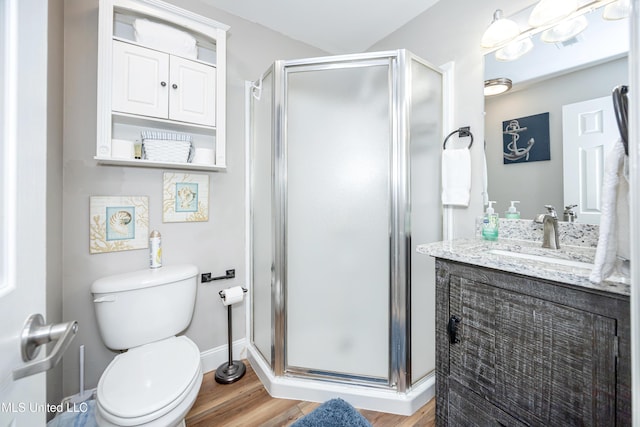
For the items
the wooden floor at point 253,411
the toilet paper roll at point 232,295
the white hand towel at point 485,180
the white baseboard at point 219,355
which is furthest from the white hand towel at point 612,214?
the white baseboard at point 219,355

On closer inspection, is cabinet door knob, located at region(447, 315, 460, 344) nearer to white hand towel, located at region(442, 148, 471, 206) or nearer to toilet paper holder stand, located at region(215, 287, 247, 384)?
white hand towel, located at region(442, 148, 471, 206)

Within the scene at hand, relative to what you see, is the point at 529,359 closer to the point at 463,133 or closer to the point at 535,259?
the point at 535,259

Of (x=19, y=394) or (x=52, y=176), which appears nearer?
(x=19, y=394)

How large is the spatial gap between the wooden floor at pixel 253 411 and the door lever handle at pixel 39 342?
131 cm

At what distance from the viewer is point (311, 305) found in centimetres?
161

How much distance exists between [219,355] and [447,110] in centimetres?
234

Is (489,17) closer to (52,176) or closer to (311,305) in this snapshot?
(311,305)

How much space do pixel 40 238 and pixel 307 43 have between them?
237cm

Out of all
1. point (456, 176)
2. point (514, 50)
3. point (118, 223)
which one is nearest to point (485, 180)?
point (456, 176)

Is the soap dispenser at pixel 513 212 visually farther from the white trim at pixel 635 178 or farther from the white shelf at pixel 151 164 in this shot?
the white shelf at pixel 151 164

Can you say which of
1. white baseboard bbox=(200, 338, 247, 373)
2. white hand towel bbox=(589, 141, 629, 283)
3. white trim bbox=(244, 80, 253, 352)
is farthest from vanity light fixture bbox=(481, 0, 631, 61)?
white baseboard bbox=(200, 338, 247, 373)

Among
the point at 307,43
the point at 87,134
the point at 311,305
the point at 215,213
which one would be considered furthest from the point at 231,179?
the point at 307,43

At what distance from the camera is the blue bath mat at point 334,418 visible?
971mm

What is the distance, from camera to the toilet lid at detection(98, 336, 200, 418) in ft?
3.30
